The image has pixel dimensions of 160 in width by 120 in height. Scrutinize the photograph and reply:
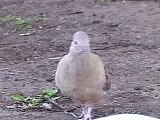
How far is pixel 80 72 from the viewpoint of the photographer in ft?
14.5

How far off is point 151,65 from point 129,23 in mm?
2940

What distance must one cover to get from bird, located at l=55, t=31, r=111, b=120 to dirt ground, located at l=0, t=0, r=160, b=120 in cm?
46

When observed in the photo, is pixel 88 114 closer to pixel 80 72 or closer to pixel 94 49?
pixel 80 72

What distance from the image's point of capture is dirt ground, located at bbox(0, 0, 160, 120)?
5.34 metres

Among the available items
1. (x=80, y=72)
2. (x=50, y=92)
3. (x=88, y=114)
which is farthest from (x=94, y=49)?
(x=80, y=72)

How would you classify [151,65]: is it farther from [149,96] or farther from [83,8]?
[83,8]

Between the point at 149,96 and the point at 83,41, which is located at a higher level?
the point at 83,41

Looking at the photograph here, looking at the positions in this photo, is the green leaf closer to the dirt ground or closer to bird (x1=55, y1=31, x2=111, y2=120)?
the dirt ground

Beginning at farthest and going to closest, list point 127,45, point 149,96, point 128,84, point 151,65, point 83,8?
point 83,8, point 127,45, point 151,65, point 128,84, point 149,96

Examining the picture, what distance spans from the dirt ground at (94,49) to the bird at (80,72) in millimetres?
463

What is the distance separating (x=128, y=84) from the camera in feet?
19.4

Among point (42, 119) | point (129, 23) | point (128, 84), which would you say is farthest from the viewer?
point (129, 23)

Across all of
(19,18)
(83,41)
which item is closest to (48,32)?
(19,18)

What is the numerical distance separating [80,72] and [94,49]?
317 cm
